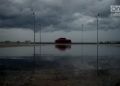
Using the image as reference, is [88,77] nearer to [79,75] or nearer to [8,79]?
[79,75]

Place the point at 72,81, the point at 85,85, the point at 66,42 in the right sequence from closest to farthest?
the point at 85,85 < the point at 72,81 < the point at 66,42

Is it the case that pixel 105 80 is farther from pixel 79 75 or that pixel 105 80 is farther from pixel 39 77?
pixel 39 77

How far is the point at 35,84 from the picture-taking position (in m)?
10.9

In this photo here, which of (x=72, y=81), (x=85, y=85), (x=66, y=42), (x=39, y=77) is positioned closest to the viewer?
(x=85, y=85)

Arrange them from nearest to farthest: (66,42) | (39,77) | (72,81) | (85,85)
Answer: (85,85)
(72,81)
(39,77)
(66,42)

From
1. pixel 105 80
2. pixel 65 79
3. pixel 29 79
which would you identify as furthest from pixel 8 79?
pixel 105 80

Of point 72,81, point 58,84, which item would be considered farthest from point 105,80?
point 58,84

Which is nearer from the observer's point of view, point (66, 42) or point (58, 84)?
point (58, 84)

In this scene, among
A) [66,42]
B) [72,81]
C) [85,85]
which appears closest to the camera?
[85,85]

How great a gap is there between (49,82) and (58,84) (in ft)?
1.88

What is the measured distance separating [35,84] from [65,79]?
5.82ft

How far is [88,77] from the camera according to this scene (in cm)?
1223

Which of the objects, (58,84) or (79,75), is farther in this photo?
(79,75)

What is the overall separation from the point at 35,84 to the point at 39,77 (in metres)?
1.53
